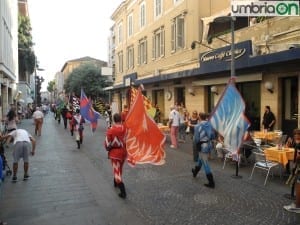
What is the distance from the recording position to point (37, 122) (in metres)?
21.2

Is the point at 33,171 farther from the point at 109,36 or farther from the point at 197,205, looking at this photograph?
the point at 109,36

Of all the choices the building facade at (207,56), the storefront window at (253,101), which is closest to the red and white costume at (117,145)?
the building facade at (207,56)

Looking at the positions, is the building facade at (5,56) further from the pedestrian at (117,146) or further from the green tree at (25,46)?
the pedestrian at (117,146)

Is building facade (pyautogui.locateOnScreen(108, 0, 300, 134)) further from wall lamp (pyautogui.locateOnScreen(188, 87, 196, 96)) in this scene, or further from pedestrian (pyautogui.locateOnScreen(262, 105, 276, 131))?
pedestrian (pyautogui.locateOnScreen(262, 105, 276, 131))

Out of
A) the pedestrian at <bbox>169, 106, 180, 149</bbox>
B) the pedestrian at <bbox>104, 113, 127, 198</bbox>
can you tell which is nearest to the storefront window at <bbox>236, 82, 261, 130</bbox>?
the pedestrian at <bbox>169, 106, 180, 149</bbox>

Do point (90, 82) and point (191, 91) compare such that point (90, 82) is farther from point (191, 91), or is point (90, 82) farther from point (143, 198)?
point (143, 198)

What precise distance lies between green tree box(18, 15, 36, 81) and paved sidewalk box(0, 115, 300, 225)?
4658cm

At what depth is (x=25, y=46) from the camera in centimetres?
5494

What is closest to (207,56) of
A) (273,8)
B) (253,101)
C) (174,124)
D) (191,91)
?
(253,101)

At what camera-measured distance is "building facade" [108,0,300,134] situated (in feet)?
47.6

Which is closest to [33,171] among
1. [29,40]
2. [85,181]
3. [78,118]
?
[85,181]

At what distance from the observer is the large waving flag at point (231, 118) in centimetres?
841

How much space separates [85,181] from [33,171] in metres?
2.04

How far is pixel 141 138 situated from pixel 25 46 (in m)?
51.1
